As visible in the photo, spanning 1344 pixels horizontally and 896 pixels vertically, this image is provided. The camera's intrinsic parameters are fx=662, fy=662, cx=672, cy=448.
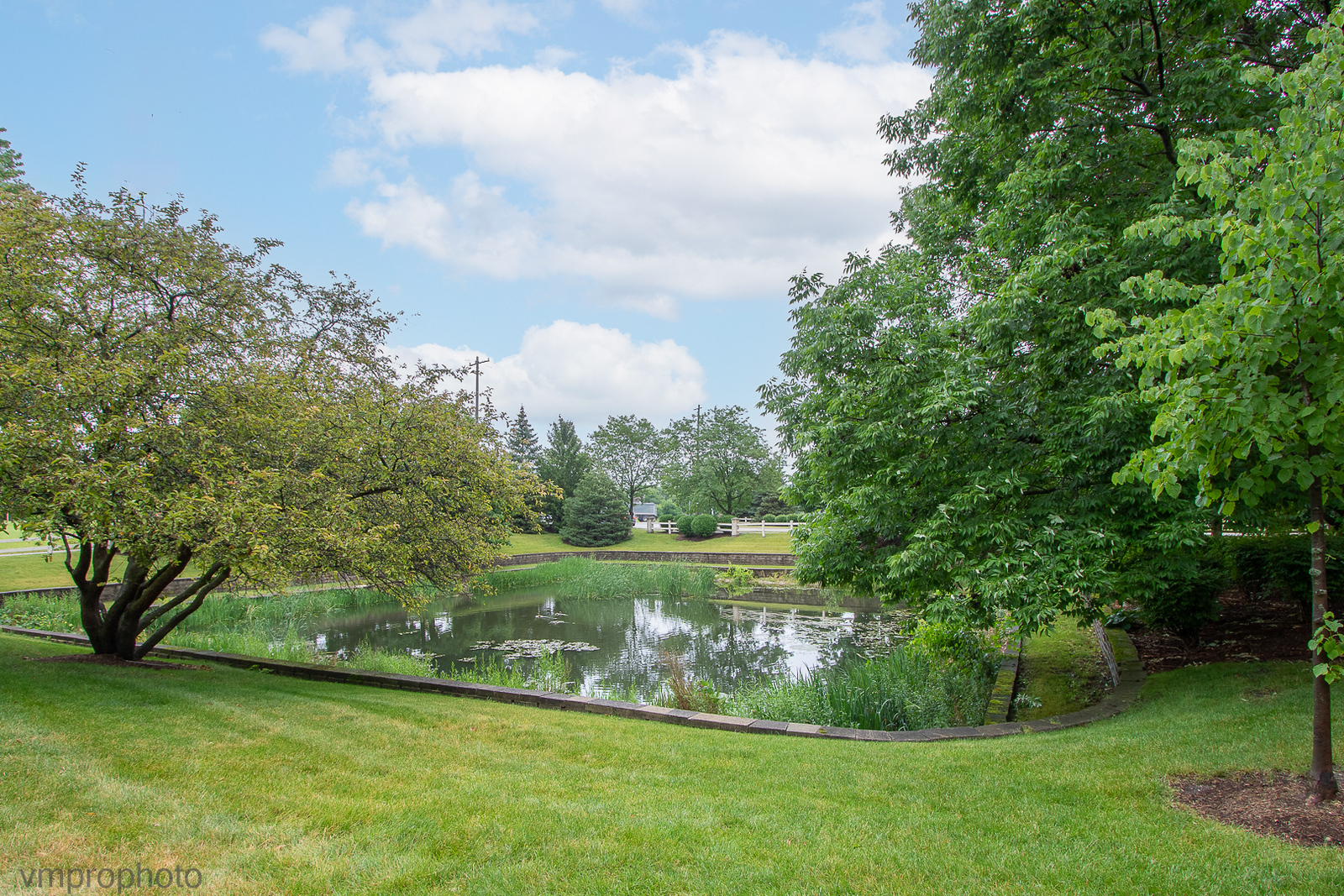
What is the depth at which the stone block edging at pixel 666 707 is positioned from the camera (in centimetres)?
642

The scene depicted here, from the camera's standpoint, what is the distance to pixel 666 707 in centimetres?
823

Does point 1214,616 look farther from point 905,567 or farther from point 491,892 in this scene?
point 491,892

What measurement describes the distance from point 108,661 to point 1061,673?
42.5ft

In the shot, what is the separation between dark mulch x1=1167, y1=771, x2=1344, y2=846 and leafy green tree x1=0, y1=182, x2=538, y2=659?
7.25 metres

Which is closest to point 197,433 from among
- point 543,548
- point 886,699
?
point 886,699

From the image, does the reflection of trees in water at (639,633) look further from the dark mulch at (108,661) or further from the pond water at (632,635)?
the dark mulch at (108,661)

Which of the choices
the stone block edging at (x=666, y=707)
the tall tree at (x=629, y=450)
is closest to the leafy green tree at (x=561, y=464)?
the tall tree at (x=629, y=450)

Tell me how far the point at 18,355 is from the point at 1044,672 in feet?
43.6

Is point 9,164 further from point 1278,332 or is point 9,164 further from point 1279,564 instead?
point 1279,564

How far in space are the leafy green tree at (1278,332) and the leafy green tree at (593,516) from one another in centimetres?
3908

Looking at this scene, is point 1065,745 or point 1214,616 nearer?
point 1065,745

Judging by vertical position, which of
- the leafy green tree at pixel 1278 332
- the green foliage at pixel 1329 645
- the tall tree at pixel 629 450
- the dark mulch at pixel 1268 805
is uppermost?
the tall tree at pixel 629 450

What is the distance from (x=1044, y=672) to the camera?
9703 millimetres

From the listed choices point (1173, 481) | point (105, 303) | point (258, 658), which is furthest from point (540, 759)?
point (105, 303)
